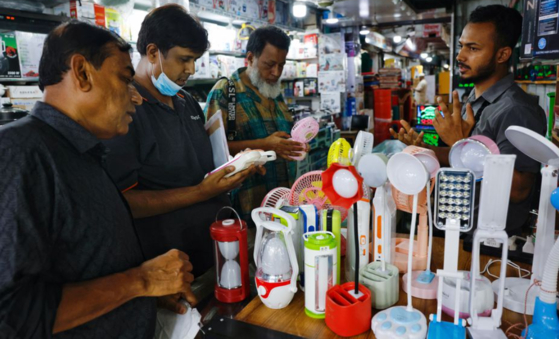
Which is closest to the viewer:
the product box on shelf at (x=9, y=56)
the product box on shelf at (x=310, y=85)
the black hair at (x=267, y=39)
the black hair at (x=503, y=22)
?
the black hair at (x=503, y=22)

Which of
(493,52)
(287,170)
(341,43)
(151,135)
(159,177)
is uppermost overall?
(341,43)

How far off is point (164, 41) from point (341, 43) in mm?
7077

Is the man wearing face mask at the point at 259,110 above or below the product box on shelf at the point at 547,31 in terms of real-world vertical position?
below

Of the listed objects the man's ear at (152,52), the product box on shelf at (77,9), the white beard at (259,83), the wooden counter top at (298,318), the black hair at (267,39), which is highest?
the product box on shelf at (77,9)

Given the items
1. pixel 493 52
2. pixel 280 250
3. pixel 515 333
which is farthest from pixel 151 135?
pixel 493 52

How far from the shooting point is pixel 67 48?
0.97m

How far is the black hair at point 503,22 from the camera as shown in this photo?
194 centimetres

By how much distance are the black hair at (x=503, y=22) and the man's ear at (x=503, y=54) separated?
0.02 meters

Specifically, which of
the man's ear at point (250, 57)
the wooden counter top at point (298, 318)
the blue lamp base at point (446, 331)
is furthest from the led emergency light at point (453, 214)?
the man's ear at point (250, 57)

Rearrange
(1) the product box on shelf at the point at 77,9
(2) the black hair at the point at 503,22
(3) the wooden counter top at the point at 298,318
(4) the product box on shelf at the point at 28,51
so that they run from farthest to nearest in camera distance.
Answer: (1) the product box on shelf at the point at 77,9, (4) the product box on shelf at the point at 28,51, (2) the black hair at the point at 503,22, (3) the wooden counter top at the point at 298,318

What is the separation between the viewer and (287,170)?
2.69 metres

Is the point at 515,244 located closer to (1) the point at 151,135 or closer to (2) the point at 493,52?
(2) the point at 493,52

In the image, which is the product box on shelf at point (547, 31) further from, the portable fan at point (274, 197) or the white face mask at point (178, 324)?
the white face mask at point (178, 324)

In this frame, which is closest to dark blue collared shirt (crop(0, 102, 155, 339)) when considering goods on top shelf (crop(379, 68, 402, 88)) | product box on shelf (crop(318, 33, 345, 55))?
product box on shelf (crop(318, 33, 345, 55))
